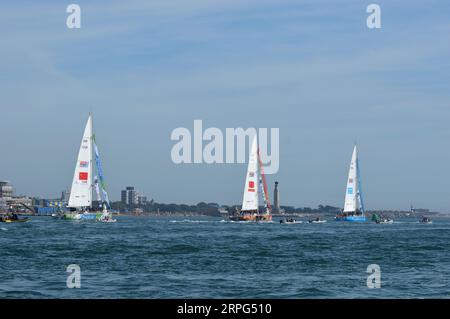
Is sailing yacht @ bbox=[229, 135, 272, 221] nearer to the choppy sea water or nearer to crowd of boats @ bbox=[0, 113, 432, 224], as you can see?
crowd of boats @ bbox=[0, 113, 432, 224]

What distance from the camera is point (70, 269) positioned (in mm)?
38844

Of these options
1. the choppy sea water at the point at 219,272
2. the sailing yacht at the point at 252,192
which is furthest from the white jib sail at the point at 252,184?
the choppy sea water at the point at 219,272

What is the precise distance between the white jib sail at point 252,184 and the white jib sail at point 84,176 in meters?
32.7

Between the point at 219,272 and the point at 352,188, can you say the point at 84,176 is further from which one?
the point at 219,272

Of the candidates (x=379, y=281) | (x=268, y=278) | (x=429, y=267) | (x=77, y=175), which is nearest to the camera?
(x=379, y=281)

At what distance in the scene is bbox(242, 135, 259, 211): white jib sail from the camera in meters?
154

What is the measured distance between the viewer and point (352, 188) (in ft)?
639

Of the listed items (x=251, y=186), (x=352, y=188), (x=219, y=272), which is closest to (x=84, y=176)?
(x=251, y=186)

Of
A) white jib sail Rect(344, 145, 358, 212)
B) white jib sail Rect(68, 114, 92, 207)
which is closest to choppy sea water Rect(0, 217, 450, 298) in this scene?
white jib sail Rect(68, 114, 92, 207)

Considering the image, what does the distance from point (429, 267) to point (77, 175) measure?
115601 mm

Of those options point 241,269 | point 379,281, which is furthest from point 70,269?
point 379,281
